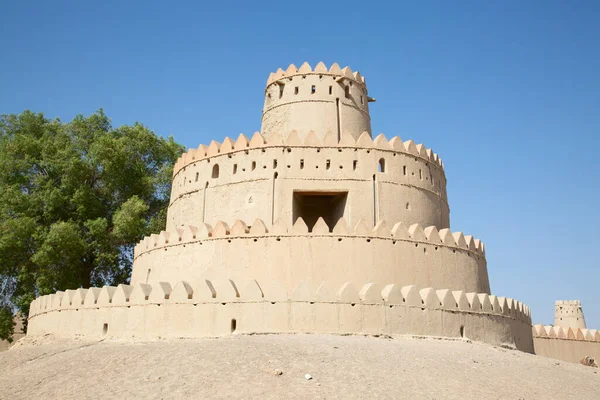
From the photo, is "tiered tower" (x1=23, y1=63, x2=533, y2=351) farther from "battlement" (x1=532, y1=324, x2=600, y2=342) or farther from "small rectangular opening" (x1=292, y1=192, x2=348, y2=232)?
"battlement" (x1=532, y1=324, x2=600, y2=342)

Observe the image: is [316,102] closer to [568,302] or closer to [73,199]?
[73,199]

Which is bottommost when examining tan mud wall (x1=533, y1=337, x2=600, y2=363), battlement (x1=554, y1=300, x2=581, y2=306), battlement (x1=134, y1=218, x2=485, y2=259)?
tan mud wall (x1=533, y1=337, x2=600, y2=363)

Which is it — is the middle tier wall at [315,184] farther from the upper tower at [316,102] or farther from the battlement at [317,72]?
the battlement at [317,72]

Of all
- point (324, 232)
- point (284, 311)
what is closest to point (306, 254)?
point (324, 232)

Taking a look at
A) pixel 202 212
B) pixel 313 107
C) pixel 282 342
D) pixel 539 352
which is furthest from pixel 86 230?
pixel 539 352

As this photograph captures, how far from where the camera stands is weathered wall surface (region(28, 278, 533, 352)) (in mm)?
14484

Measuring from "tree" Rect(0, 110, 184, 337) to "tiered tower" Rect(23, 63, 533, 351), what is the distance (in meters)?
4.26

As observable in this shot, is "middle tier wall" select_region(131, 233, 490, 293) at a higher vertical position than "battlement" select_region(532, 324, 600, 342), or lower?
higher

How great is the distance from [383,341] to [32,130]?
75.7ft

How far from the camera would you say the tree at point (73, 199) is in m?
24.9

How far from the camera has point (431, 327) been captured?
15281 mm

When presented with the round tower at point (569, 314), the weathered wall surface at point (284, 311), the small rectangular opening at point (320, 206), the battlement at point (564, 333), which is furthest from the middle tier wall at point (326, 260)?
the round tower at point (569, 314)

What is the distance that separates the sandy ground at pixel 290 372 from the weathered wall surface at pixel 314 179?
582 cm

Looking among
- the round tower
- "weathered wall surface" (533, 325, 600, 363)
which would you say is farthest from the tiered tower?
the round tower
